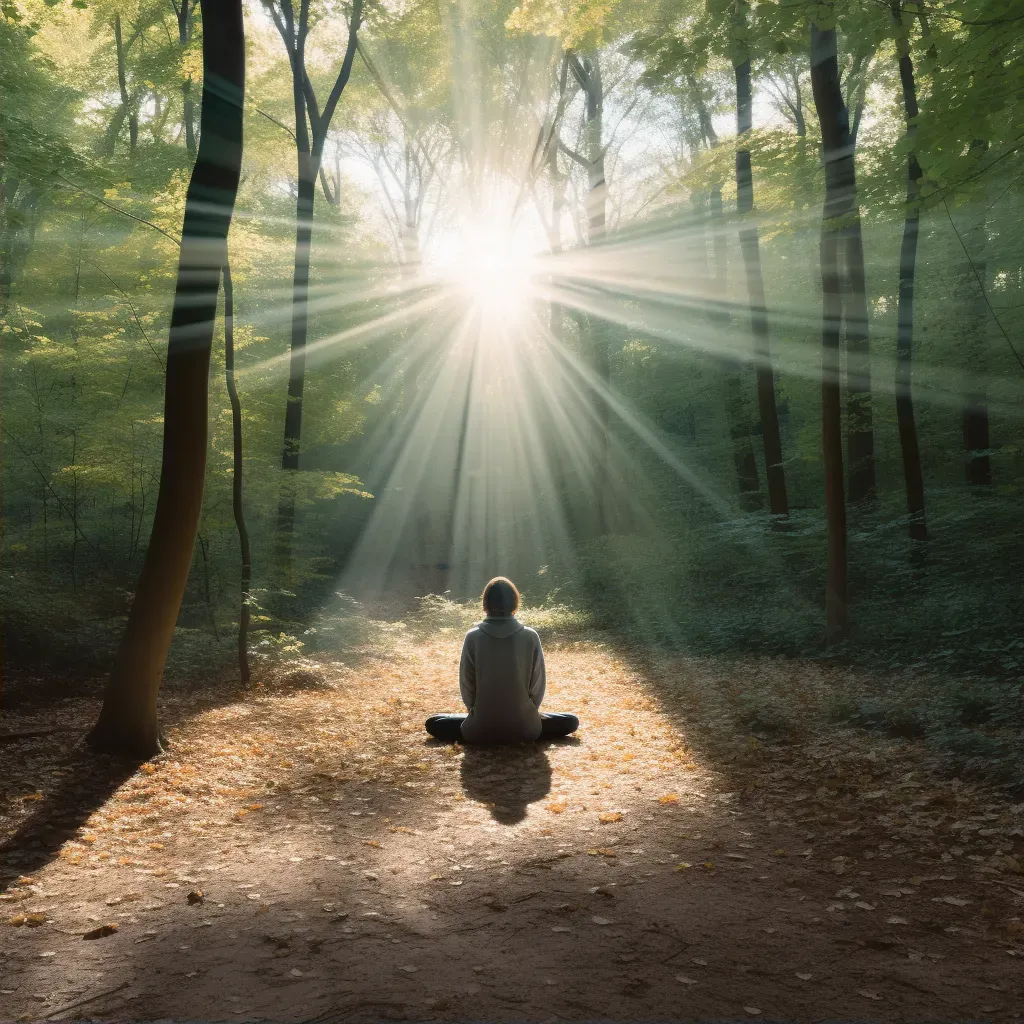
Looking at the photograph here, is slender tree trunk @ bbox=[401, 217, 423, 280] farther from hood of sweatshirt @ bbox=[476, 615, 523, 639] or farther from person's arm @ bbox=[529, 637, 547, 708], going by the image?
person's arm @ bbox=[529, 637, 547, 708]

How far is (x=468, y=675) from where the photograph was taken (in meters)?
6.53

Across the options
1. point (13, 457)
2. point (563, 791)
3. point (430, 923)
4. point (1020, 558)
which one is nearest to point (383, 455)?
point (13, 457)

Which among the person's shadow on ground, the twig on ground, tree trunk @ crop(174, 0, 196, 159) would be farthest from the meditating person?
tree trunk @ crop(174, 0, 196, 159)

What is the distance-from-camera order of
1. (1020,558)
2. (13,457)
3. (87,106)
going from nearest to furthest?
(1020,558), (13,457), (87,106)

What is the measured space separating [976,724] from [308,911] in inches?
215

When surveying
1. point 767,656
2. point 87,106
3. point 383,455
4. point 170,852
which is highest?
point 87,106

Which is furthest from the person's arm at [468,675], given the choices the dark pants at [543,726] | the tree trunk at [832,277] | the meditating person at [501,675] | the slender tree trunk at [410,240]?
the slender tree trunk at [410,240]

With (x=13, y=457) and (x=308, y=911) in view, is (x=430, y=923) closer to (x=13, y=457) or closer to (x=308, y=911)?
(x=308, y=911)

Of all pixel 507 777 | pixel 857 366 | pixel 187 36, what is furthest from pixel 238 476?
pixel 187 36

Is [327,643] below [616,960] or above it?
below

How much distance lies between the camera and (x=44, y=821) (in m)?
5.02

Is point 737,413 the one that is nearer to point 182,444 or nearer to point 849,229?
point 849,229

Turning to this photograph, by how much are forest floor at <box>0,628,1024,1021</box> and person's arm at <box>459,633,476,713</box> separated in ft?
1.62

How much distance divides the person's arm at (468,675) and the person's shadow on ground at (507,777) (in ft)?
1.46
